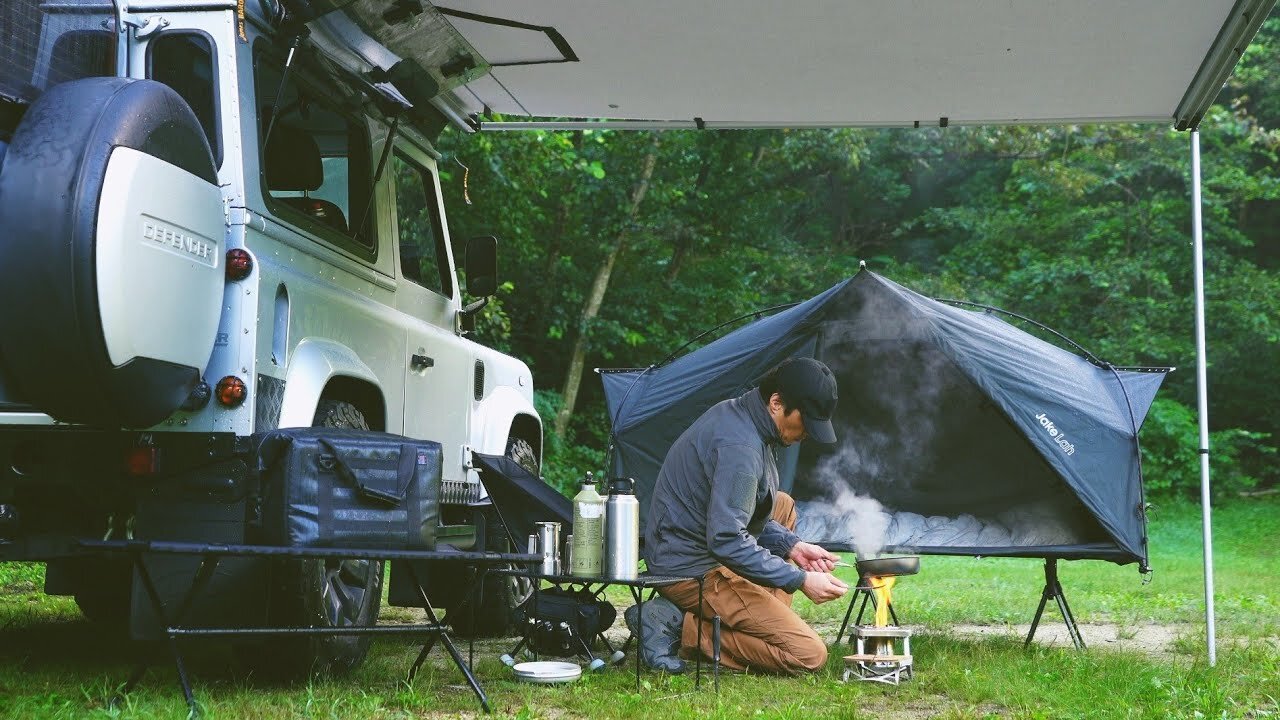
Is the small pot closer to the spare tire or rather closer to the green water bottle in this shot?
the green water bottle

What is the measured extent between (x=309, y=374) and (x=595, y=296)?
11271mm

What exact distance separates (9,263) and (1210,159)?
1823 cm

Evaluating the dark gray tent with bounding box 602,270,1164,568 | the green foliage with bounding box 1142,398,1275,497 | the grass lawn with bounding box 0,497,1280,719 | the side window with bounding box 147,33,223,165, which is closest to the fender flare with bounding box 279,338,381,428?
the side window with bounding box 147,33,223,165

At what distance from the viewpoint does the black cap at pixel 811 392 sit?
14.6ft

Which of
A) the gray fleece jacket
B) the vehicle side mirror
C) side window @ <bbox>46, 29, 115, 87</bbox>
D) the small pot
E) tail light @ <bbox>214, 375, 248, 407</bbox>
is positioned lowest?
the small pot

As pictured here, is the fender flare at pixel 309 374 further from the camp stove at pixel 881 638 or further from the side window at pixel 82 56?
the camp stove at pixel 881 638

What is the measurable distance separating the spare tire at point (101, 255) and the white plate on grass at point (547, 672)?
61.4 inches

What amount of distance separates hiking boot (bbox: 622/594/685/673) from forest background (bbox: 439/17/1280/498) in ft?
30.2

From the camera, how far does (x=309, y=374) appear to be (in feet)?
12.7

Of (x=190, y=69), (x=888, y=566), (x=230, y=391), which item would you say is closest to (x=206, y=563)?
(x=230, y=391)

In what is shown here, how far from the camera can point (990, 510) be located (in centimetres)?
656

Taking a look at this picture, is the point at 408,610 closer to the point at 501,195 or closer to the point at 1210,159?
the point at 501,195

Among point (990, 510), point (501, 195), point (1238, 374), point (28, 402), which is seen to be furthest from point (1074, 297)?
point (28, 402)

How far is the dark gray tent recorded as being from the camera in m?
5.47
